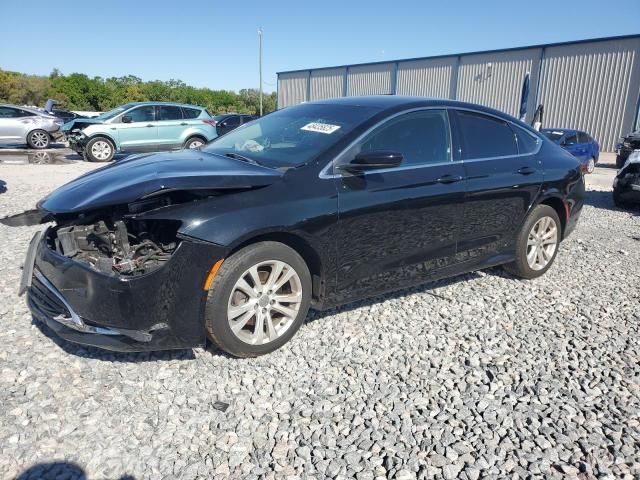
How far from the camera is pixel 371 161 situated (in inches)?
129

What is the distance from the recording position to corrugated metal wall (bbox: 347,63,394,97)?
32656mm

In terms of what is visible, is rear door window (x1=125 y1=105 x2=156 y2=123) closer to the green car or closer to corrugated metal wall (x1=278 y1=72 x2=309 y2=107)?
the green car

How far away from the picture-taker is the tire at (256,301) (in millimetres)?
2928

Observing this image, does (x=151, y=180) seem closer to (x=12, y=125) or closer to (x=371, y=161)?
(x=371, y=161)

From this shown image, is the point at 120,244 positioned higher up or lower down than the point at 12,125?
lower down

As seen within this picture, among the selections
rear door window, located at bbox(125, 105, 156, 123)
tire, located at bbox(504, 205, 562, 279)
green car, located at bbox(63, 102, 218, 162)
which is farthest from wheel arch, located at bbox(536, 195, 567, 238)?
rear door window, located at bbox(125, 105, 156, 123)

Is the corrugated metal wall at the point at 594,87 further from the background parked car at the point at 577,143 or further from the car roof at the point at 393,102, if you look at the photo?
the car roof at the point at 393,102

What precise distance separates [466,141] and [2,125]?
1652 centimetres

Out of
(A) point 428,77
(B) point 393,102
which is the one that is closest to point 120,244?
(B) point 393,102

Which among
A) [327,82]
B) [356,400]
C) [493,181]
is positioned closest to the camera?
[356,400]

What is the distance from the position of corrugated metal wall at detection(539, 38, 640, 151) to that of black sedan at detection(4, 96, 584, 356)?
2230cm

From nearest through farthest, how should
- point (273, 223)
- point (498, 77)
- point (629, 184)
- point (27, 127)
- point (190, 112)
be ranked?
point (273, 223)
point (629, 184)
point (190, 112)
point (27, 127)
point (498, 77)

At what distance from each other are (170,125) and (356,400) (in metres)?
13.1

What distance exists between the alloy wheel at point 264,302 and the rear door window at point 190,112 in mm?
12782
